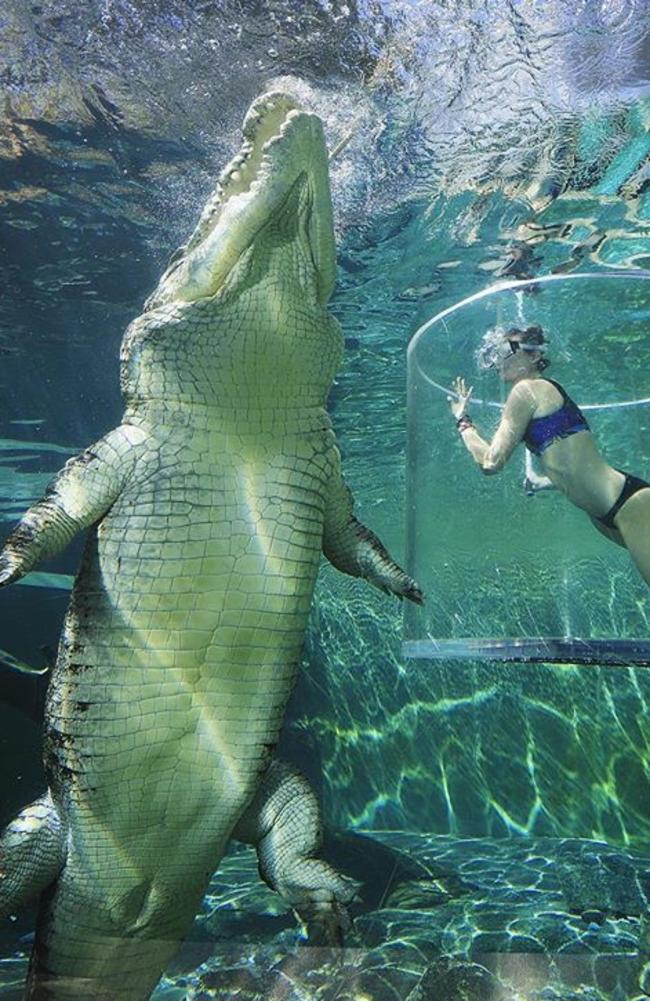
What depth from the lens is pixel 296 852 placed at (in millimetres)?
3211

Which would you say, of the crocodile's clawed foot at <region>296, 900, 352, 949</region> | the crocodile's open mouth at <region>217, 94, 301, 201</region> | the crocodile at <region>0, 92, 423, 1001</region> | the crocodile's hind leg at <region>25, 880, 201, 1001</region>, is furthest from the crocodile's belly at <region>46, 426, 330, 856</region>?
the crocodile's open mouth at <region>217, 94, 301, 201</region>

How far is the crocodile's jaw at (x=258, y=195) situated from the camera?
2.87m

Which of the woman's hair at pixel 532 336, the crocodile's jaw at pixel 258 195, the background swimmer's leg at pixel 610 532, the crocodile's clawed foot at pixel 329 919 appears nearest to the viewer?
the crocodile's jaw at pixel 258 195

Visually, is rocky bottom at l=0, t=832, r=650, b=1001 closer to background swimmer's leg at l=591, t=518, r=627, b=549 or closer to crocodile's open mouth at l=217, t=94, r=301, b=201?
background swimmer's leg at l=591, t=518, r=627, b=549

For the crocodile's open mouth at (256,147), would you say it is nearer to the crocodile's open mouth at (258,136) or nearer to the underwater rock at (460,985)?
the crocodile's open mouth at (258,136)

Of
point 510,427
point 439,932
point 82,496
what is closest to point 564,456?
point 510,427

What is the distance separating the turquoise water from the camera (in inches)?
214

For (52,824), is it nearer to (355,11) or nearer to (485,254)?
(355,11)

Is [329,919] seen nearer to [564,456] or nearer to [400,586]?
[400,586]

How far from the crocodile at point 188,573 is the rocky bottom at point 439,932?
607mm

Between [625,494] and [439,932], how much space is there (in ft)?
12.6

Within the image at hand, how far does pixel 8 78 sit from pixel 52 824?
5.59 meters

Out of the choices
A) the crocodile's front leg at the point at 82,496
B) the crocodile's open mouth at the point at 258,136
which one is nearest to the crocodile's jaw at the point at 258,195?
the crocodile's open mouth at the point at 258,136

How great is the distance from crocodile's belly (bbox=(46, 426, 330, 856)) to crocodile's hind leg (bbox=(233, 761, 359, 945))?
11.9 inches
